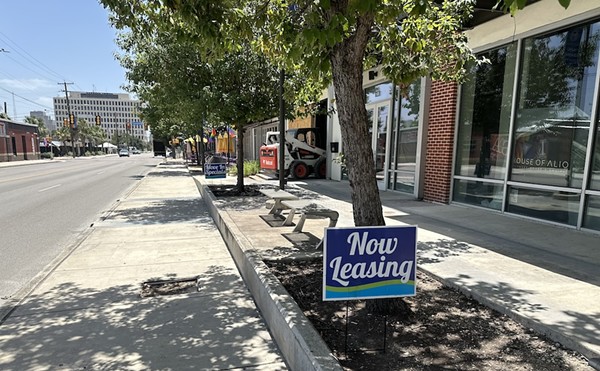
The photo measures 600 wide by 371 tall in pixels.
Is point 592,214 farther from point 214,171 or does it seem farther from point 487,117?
point 214,171

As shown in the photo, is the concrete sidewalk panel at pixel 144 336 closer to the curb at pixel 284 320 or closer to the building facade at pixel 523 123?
the curb at pixel 284 320

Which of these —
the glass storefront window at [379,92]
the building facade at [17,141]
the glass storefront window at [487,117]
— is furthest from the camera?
the building facade at [17,141]

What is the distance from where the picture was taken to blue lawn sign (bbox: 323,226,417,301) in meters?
2.81

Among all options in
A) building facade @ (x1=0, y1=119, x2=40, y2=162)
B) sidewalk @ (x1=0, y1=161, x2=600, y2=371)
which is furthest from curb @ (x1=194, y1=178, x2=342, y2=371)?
building facade @ (x1=0, y1=119, x2=40, y2=162)

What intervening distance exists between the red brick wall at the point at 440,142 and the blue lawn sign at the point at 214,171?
601 centimetres

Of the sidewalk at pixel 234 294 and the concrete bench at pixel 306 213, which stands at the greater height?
the concrete bench at pixel 306 213

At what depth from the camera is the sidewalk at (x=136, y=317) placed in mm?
3141

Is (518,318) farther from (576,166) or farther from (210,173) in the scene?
(210,173)

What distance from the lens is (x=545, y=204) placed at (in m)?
7.11

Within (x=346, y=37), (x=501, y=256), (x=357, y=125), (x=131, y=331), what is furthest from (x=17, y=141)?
(x=501, y=256)

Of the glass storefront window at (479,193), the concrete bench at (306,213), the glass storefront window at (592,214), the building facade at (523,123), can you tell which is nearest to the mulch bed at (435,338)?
the concrete bench at (306,213)

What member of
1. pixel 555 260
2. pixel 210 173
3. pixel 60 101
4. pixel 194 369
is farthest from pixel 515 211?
pixel 60 101

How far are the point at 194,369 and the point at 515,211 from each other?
22.9ft

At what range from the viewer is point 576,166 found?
6590mm
